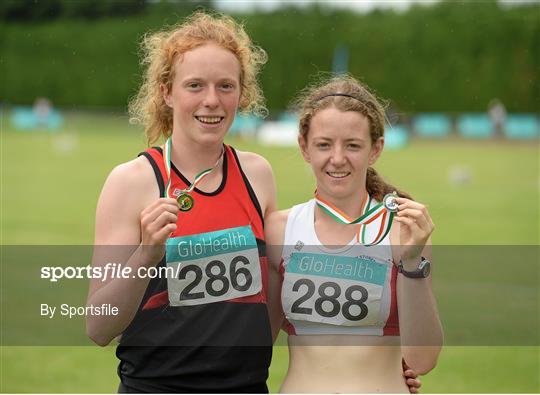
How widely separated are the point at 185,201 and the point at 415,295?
2.53 feet

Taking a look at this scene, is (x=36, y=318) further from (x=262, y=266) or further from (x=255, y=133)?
(x=255, y=133)

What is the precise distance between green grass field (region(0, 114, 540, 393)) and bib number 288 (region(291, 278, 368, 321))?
2.23 feet

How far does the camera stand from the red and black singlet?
2.60 metres

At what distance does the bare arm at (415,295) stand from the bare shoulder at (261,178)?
1.49 ft

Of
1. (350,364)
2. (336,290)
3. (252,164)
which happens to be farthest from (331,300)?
(252,164)

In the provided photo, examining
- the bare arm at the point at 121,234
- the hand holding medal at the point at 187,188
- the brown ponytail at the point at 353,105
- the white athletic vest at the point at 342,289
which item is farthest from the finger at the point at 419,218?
the bare arm at the point at 121,234

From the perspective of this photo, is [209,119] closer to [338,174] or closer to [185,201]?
[185,201]

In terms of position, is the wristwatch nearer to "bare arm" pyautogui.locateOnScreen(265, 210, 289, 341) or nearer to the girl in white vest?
the girl in white vest

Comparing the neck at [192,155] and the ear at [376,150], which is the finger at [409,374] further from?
the neck at [192,155]

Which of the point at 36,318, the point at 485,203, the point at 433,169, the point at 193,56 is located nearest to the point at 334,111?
the point at 193,56

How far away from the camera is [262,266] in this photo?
2.75m

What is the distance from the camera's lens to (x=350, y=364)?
8.87ft

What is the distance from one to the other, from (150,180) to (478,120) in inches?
1294

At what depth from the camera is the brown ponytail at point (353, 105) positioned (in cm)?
284
